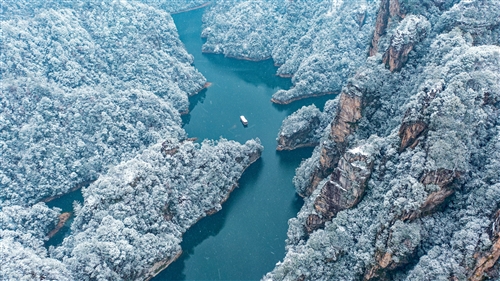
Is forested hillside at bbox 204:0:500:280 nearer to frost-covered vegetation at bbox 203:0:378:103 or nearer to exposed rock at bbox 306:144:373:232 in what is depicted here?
exposed rock at bbox 306:144:373:232

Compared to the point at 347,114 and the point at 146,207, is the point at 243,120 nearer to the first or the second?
the point at 347,114

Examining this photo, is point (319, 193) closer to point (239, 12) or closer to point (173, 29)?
point (173, 29)

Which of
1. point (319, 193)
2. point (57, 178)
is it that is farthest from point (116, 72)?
point (319, 193)

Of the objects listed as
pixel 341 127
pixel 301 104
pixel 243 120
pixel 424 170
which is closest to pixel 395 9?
pixel 341 127

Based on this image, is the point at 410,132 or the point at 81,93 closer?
the point at 410,132

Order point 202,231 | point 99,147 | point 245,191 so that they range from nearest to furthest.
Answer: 1. point 202,231
2. point 245,191
3. point 99,147

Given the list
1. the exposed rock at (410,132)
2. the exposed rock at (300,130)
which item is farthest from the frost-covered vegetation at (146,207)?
the exposed rock at (410,132)

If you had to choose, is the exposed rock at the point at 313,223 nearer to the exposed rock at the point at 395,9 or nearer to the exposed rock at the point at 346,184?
the exposed rock at the point at 346,184
